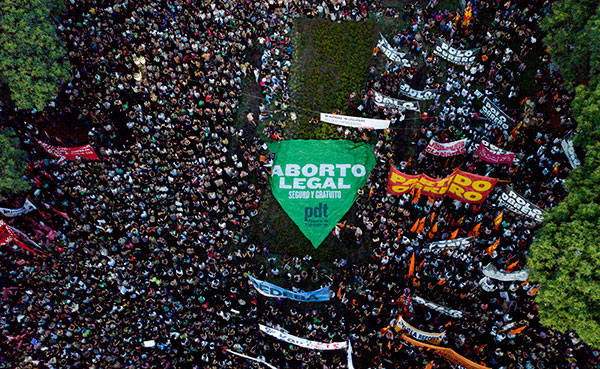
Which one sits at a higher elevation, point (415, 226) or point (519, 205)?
point (519, 205)

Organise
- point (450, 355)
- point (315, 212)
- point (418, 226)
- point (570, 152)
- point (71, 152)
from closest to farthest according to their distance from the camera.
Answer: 1. point (450, 355)
2. point (570, 152)
3. point (418, 226)
4. point (71, 152)
5. point (315, 212)

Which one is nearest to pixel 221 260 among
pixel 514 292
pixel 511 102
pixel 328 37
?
pixel 514 292

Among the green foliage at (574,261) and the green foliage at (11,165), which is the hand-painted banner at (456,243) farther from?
the green foliage at (11,165)

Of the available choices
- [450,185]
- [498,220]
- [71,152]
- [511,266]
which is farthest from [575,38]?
[71,152]

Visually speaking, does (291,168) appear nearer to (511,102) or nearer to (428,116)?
(428,116)

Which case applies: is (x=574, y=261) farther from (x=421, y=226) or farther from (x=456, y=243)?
(x=421, y=226)
